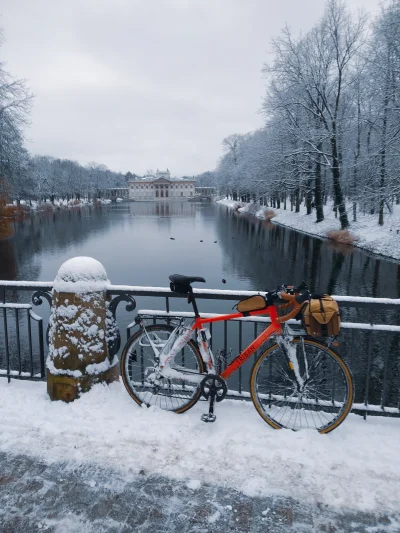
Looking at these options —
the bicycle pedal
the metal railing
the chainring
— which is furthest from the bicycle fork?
the bicycle pedal

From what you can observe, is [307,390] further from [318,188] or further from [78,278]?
[318,188]

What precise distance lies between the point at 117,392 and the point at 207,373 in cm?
109

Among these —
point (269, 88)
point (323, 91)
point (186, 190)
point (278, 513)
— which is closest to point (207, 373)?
point (278, 513)

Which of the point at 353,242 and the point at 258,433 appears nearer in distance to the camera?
the point at 258,433

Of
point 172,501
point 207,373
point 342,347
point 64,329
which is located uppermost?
point 64,329

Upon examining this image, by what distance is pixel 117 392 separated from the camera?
4195 millimetres

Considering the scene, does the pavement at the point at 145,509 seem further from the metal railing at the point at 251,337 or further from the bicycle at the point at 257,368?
the metal railing at the point at 251,337

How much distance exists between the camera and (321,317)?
3316 millimetres

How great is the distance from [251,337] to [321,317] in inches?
330

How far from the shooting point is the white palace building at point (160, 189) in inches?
6978

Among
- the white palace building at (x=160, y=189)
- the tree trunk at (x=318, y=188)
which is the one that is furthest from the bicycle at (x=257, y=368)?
the white palace building at (x=160, y=189)

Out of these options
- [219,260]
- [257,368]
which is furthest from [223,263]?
[257,368]

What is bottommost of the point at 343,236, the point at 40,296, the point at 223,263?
the point at 223,263

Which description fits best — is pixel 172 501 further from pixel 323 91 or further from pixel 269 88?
pixel 269 88
